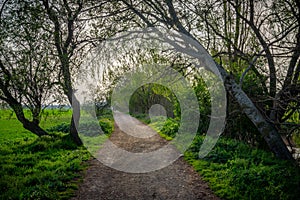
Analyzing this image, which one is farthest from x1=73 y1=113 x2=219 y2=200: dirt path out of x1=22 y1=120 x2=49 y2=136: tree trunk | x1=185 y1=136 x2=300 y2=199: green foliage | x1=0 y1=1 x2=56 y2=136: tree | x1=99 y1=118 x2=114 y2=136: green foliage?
x1=99 y1=118 x2=114 y2=136: green foliage

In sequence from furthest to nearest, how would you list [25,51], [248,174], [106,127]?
[106,127]
[25,51]
[248,174]

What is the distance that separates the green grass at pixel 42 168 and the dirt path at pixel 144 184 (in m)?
0.37

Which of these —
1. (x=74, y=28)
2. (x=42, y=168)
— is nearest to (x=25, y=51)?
(x=74, y=28)

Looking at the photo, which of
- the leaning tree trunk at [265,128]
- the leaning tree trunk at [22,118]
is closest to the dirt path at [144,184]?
the leaning tree trunk at [265,128]

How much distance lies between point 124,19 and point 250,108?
4.31 meters

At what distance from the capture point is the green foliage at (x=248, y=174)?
439cm

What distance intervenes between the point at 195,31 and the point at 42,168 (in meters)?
5.77

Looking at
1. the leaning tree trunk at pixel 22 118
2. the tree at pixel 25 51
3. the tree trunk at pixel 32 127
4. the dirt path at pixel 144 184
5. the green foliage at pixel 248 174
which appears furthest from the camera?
the tree trunk at pixel 32 127

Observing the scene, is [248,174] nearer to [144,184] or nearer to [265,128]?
[265,128]

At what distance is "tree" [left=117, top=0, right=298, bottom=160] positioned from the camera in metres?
6.22

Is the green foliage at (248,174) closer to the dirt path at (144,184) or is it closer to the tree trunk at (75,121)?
the dirt path at (144,184)

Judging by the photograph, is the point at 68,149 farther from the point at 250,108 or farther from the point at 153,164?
the point at 250,108

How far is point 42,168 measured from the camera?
20.7 ft

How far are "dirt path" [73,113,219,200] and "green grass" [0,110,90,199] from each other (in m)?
0.37
